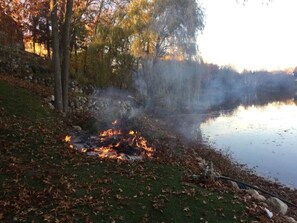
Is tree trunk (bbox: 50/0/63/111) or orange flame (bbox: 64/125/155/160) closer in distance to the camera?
orange flame (bbox: 64/125/155/160)

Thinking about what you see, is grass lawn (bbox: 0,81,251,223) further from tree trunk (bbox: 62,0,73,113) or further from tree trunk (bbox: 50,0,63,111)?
tree trunk (bbox: 62,0,73,113)

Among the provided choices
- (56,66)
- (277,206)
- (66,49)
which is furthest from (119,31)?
(277,206)

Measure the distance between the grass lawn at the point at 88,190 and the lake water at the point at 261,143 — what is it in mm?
7172

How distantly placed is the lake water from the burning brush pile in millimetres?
6634

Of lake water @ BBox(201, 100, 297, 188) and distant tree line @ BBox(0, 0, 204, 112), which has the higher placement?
distant tree line @ BBox(0, 0, 204, 112)

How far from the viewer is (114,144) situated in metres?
9.57

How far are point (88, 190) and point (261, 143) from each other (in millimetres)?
15073

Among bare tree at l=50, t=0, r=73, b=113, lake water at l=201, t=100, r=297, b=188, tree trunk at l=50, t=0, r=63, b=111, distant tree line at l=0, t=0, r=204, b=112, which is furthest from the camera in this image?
distant tree line at l=0, t=0, r=204, b=112

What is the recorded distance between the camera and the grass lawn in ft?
19.4

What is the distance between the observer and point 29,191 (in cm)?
629

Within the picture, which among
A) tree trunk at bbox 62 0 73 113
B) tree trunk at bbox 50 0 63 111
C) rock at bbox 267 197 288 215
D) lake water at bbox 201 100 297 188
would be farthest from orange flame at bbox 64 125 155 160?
lake water at bbox 201 100 297 188

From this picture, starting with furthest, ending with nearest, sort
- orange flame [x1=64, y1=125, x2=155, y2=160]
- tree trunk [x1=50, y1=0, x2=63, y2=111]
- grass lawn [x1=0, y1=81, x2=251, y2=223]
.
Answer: tree trunk [x1=50, y1=0, x2=63, y2=111]
orange flame [x1=64, y1=125, x2=155, y2=160]
grass lawn [x1=0, y1=81, x2=251, y2=223]

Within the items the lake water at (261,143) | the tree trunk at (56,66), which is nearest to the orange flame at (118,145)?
the tree trunk at (56,66)

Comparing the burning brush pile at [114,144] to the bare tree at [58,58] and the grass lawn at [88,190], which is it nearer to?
the grass lawn at [88,190]
